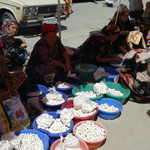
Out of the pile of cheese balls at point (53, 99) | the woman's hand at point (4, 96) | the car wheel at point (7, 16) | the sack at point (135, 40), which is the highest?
the car wheel at point (7, 16)

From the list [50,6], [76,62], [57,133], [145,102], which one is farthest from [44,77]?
[50,6]

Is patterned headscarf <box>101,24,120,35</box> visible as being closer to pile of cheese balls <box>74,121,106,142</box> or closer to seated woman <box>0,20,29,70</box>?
seated woman <box>0,20,29,70</box>

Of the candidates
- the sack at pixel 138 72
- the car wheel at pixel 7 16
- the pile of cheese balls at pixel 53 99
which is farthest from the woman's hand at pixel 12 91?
the car wheel at pixel 7 16

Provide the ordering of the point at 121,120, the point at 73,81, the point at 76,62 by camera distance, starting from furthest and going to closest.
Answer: the point at 76,62, the point at 73,81, the point at 121,120

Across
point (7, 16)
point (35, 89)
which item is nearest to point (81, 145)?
point (35, 89)

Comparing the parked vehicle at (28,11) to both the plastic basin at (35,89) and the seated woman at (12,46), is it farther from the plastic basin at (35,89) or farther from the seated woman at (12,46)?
the plastic basin at (35,89)

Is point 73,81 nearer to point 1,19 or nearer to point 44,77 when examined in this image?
point 44,77

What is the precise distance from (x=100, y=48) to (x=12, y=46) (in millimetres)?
1714

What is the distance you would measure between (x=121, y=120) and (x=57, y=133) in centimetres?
103

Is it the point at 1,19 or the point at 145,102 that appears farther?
the point at 1,19

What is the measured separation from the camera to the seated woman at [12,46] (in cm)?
382

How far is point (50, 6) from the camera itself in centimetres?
663

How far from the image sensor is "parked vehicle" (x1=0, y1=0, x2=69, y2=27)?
6.02 metres

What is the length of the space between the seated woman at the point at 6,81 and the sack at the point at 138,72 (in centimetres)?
170
